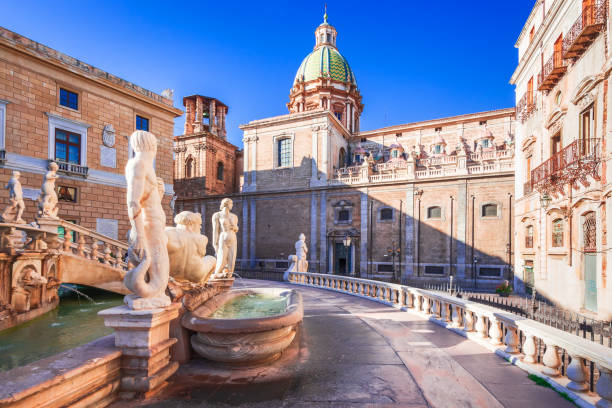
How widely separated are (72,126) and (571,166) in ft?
70.8

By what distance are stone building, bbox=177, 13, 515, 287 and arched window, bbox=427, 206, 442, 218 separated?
0.08 meters

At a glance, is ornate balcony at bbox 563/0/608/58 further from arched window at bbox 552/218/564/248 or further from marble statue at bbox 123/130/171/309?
marble statue at bbox 123/130/171/309

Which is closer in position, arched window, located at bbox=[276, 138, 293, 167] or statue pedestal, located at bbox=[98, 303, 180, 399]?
statue pedestal, located at bbox=[98, 303, 180, 399]

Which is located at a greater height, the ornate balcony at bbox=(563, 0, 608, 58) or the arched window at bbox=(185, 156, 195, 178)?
the ornate balcony at bbox=(563, 0, 608, 58)

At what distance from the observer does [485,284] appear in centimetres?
2272

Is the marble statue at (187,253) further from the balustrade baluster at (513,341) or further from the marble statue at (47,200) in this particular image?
the marble statue at (47,200)

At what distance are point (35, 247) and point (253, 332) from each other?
839 cm

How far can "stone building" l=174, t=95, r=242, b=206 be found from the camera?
34.2m

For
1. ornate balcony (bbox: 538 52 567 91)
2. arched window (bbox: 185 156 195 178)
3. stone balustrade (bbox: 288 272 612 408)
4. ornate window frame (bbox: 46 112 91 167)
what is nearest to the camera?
stone balustrade (bbox: 288 272 612 408)

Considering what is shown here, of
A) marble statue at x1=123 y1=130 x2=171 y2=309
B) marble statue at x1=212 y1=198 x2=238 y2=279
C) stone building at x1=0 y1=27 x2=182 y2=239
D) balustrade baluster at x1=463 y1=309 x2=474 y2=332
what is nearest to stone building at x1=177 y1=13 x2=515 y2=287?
stone building at x1=0 y1=27 x2=182 y2=239

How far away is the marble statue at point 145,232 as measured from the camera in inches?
137

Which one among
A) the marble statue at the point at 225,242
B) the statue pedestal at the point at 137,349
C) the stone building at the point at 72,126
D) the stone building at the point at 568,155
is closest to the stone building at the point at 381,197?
the stone building at the point at 568,155

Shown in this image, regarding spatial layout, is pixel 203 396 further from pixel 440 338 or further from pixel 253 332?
pixel 440 338

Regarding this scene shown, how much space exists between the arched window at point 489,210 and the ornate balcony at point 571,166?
31.5ft
